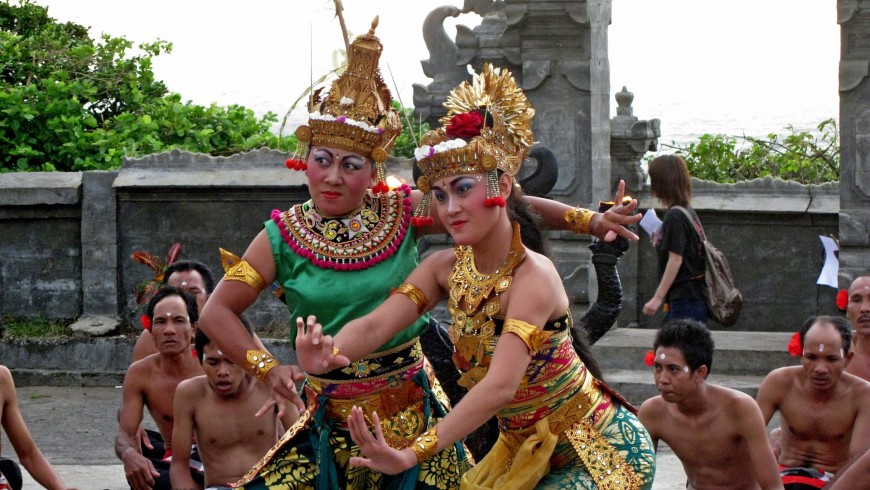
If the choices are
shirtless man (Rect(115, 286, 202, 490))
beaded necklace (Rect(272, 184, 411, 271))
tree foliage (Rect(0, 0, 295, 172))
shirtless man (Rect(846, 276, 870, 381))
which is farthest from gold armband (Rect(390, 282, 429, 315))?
tree foliage (Rect(0, 0, 295, 172))

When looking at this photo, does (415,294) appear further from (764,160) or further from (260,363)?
(764,160)

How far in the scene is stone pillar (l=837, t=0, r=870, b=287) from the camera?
9445 mm

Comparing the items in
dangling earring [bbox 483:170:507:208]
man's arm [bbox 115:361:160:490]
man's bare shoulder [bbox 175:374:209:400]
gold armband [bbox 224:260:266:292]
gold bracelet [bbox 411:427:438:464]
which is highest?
dangling earring [bbox 483:170:507:208]

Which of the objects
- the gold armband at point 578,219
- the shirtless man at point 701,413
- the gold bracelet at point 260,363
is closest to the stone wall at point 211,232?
the shirtless man at point 701,413

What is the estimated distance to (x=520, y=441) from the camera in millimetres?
4297

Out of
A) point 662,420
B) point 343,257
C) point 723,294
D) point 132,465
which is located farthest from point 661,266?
Result: point 343,257

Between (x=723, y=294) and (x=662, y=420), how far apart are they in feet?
10.2

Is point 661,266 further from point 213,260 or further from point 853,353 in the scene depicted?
point 213,260

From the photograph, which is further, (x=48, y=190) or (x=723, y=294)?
(x=48, y=190)

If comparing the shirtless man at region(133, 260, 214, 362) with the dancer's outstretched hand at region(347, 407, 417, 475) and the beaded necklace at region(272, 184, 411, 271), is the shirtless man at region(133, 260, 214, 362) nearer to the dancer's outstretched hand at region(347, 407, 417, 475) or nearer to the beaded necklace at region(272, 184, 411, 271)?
the beaded necklace at region(272, 184, 411, 271)

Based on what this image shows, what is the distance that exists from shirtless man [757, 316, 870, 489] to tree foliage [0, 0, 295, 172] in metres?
6.05

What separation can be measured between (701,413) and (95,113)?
27.5ft

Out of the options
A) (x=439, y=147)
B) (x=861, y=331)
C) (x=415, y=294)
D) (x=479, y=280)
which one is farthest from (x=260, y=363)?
(x=861, y=331)

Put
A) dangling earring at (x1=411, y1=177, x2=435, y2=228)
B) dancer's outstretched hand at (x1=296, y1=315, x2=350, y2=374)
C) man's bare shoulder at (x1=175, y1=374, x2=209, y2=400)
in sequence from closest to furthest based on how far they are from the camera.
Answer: dancer's outstretched hand at (x1=296, y1=315, x2=350, y2=374), dangling earring at (x1=411, y1=177, x2=435, y2=228), man's bare shoulder at (x1=175, y1=374, x2=209, y2=400)
